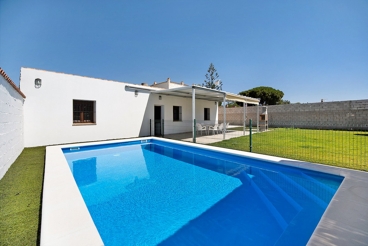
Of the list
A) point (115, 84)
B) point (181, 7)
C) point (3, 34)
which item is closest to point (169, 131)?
point (115, 84)

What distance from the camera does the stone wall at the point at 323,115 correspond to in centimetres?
1549

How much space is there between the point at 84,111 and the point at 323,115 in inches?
848

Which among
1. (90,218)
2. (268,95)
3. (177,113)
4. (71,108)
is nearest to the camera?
(90,218)

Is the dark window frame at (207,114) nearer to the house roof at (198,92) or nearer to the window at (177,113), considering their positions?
the window at (177,113)

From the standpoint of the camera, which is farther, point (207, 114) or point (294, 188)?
point (207, 114)

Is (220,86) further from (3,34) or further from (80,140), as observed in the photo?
(3,34)

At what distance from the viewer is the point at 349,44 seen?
37.5ft

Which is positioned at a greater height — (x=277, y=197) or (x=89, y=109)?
(x=89, y=109)

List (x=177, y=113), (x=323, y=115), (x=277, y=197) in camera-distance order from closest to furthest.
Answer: (x=277, y=197) < (x=177, y=113) < (x=323, y=115)

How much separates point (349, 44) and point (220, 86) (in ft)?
86.1

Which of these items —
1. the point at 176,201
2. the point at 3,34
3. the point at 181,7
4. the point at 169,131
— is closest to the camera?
the point at 176,201

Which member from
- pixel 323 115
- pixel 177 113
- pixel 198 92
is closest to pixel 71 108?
pixel 198 92

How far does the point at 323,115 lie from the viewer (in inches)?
683

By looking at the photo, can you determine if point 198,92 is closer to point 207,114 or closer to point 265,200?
point 207,114
